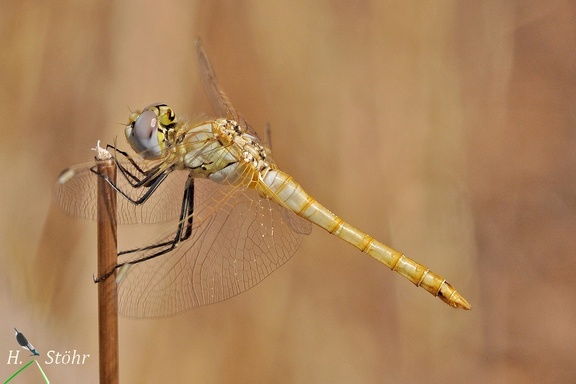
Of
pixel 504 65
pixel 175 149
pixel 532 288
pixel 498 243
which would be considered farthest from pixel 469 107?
pixel 175 149

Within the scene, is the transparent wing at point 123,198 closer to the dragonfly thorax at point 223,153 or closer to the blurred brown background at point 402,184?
the dragonfly thorax at point 223,153

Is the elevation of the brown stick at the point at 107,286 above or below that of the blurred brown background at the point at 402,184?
below

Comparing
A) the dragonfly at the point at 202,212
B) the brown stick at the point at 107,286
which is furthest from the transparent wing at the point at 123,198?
the brown stick at the point at 107,286

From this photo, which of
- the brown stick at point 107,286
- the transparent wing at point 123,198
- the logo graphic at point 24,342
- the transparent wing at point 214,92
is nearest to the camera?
the brown stick at point 107,286

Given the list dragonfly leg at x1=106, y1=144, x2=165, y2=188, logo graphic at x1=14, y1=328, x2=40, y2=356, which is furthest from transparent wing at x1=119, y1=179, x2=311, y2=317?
logo graphic at x1=14, y1=328, x2=40, y2=356

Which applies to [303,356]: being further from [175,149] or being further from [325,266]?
[175,149]

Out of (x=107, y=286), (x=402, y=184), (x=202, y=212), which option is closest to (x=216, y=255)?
(x=202, y=212)

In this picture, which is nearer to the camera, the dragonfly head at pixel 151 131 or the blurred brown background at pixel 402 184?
the dragonfly head at pixel 151 131
